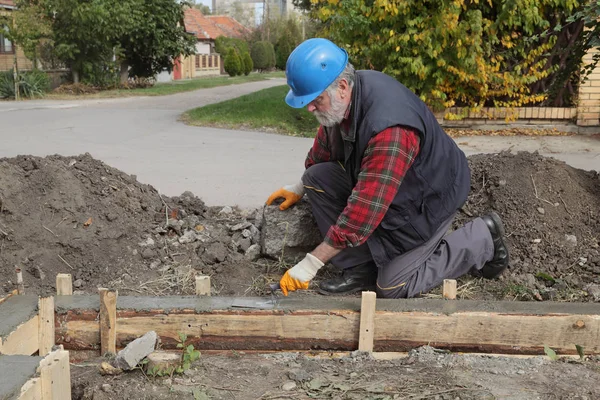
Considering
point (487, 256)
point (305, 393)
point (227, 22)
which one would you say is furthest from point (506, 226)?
point (227, 22)

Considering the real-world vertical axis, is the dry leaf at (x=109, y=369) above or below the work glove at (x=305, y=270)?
below

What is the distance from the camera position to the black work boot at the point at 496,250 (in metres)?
3.97

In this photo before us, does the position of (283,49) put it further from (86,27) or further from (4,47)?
(86,27)

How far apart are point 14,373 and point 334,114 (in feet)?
6.38

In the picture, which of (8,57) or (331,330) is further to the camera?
A: (8,57)

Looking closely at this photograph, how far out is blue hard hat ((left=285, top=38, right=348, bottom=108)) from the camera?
10.6 feet

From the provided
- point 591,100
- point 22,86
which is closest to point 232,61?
point 22,86

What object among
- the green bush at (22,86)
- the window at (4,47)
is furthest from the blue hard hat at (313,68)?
the window at (4,47)

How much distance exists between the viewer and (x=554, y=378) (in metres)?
2.88

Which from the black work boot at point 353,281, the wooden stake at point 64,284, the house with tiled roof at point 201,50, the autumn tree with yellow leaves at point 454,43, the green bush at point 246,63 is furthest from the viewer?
the green bush at point 246,63

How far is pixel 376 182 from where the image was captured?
3.20 m

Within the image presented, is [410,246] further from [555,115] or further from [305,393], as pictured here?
[555,115]

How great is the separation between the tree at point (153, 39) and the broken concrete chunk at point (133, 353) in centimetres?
2441

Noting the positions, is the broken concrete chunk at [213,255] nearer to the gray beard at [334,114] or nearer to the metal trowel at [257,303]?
the metal trowel at [257,303]
